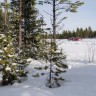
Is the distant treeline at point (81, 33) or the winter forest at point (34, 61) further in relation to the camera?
the distant treeline at point (81, 33)

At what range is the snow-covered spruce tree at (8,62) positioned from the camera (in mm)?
15273

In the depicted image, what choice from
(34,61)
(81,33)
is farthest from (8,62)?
(81,33)

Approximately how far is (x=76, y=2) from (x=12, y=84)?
41.8 ft

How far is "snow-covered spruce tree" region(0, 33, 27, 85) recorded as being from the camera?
1527 cm

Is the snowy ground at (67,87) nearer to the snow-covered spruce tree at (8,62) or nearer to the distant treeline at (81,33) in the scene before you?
the snow-covered spruce tree at (8,62)

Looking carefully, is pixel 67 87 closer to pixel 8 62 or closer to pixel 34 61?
pixel 8 62

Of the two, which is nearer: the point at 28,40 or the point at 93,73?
the point at 93,73

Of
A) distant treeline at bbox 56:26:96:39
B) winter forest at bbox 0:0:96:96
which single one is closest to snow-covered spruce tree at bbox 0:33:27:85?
winter forest at bbox 0:0:96:96

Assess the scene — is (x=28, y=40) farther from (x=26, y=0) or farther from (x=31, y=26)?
(x=26, y=0)

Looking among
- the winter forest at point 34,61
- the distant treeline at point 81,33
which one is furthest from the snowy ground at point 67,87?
the distant treeline at point 81,33

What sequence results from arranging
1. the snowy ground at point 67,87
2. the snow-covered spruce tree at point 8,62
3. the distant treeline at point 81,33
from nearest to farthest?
the snowy ground at point 67,87 → the snow-covered spruce tree at point 8,62 → the distant treeline at point 81,33

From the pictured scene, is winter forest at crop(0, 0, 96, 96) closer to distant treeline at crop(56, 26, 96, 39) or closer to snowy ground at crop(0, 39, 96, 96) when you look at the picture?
snowy ground at crop(0, 39, 96, 96)

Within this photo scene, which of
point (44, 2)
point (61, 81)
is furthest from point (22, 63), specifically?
point (44, 2)

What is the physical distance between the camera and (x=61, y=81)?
14.4 m
